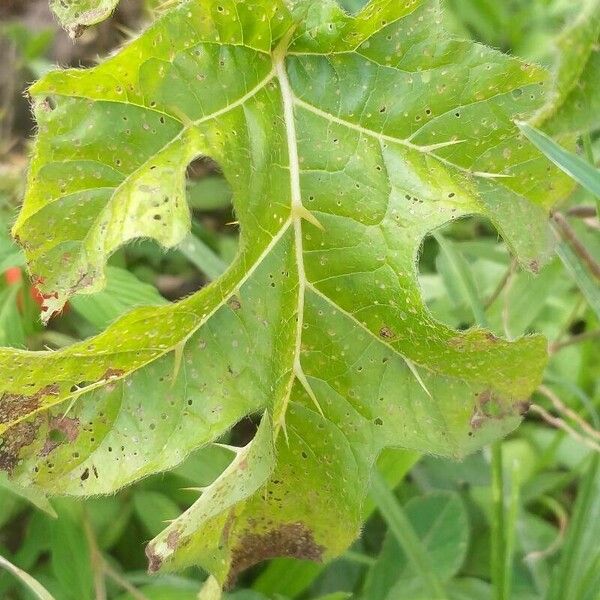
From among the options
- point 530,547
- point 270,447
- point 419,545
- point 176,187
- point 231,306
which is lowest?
point 530,547

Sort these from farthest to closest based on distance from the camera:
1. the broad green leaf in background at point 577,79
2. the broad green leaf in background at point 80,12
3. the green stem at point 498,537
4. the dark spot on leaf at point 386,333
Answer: the green stem at point 498,537
the dark spot on leaf at point 386,333
the broad green leaf in background at point 80,12
the broad green leaf in background at point 577,79

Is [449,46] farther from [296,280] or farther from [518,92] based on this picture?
[296,280]

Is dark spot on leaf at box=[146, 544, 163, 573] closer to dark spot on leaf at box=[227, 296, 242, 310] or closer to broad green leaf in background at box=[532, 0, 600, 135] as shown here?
dark spot on leaf at box=[227, 296, 242, 310]

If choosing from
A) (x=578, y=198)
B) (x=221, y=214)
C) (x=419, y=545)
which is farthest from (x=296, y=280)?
(x=221, y=214)

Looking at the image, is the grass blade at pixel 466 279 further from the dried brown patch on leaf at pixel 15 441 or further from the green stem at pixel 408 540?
the dried brown patch on leaf at pixel 15 441

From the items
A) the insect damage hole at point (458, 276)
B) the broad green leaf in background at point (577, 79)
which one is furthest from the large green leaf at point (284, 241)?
the insect damage hole at point (458, 276)

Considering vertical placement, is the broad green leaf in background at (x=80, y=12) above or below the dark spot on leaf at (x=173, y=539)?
above

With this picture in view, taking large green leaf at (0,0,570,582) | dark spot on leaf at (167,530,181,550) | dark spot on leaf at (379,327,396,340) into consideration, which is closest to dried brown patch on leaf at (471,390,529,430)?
large green leaf at (0,0,570,582)
